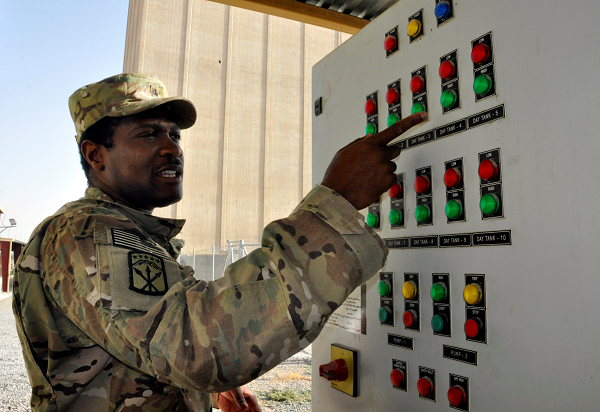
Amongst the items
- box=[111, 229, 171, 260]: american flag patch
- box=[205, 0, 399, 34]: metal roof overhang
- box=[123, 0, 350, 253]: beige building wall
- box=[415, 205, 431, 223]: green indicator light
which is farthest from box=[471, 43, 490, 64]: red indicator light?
box=[123, 0, 350, 253]: beige building wall

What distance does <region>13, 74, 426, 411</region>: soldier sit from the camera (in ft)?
2.19

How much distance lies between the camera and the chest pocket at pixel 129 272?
0.71 meters

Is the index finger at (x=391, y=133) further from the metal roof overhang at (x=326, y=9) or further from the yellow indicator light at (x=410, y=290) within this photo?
the metal roof overhang at (x=326, y=9)

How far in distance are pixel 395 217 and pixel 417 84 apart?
342mm

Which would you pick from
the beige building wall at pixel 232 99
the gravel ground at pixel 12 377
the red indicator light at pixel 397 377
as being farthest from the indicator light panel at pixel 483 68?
the beige building wall at pixel 232 99

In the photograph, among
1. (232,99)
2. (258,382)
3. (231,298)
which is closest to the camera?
(231,298)

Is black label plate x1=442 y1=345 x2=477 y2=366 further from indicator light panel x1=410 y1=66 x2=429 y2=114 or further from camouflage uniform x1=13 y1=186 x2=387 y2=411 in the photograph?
indicator light panel x1=410 y1=66 x2=429 y2=114

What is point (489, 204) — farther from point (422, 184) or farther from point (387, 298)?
point (387, 298)

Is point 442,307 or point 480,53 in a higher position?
point 480,53

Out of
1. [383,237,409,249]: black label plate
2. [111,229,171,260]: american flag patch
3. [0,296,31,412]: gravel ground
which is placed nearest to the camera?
[111,229,171,260]: american flag patch

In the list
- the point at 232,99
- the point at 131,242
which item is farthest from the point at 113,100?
the point at 232,99

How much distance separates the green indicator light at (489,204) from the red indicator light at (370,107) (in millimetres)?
471

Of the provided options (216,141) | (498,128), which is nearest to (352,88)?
(498,128)

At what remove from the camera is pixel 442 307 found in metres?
0.96
